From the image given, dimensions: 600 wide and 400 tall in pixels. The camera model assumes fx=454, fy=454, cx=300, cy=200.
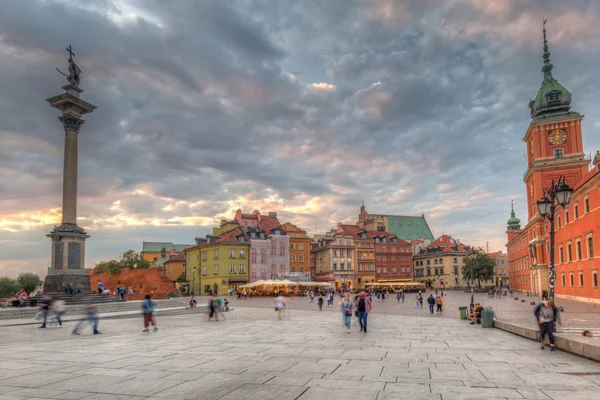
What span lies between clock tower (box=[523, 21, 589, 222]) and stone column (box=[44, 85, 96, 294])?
60427 mm

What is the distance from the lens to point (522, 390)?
859 centimetres

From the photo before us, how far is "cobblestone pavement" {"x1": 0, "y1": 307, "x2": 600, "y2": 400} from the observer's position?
844cm

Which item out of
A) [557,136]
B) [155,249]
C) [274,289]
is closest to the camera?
[557,136]

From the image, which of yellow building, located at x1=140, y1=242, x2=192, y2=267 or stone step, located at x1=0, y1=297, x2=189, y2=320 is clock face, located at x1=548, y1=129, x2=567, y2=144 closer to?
stone step, located at x1=0, y1=297, x2=189, y2=320

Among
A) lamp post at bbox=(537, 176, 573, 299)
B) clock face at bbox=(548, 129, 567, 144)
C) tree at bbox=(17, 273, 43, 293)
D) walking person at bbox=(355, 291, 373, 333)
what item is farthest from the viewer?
tree at bbox=(17, 273, 43, 293)

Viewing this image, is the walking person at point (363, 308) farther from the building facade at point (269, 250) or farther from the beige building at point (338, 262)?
the beige building at point (338, 262)

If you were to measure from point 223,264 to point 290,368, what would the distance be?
71.0 m

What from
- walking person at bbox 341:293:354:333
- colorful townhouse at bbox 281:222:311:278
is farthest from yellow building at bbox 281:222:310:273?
walking person at bbox 341:293:354:333

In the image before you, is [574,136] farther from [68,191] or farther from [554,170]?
[68,191]

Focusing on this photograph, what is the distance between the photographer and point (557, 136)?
67.4 meters

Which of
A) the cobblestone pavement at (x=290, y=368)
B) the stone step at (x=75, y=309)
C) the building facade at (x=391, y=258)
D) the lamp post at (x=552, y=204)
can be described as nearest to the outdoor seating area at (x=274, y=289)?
the stone step at (x=75, y=309)

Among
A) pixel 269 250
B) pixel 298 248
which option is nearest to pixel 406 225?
pixel 298 248

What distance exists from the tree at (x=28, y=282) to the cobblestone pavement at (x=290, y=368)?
63022mm

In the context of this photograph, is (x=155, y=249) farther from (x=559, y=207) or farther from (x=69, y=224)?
(x=559, y=207)
